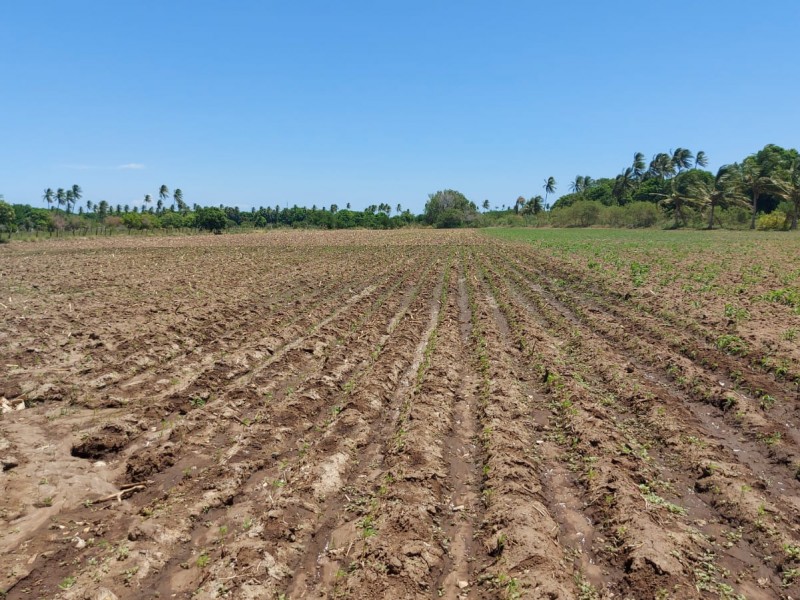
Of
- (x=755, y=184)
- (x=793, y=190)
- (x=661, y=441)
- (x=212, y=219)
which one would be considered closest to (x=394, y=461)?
(x=661, y=441)

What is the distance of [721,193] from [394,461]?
253ft

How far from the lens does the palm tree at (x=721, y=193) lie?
66312 mm

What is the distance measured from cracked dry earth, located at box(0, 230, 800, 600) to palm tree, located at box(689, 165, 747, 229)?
67.3m

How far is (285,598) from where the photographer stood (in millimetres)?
3705

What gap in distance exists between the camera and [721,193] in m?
65.5

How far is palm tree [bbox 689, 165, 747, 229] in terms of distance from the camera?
6631 centimetres

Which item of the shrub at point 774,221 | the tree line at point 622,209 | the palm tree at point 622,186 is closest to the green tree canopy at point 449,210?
the tree line at point 622,209

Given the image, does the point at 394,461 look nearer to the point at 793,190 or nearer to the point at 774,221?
the point at 793,190

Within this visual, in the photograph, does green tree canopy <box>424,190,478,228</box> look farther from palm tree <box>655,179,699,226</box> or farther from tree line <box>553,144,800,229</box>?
palm tree <box>655,179,699,226</box>

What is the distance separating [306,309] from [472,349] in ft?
20.5

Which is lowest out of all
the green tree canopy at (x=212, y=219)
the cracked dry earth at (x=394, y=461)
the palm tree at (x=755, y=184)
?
the cracked dry earth at (x=394, y=461)

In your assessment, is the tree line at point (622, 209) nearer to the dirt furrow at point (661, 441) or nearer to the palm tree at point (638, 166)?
the palm tree at point (638, 166)

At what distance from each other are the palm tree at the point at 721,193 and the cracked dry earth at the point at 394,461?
221ft

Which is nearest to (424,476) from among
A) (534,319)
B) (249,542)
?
(249,542)
